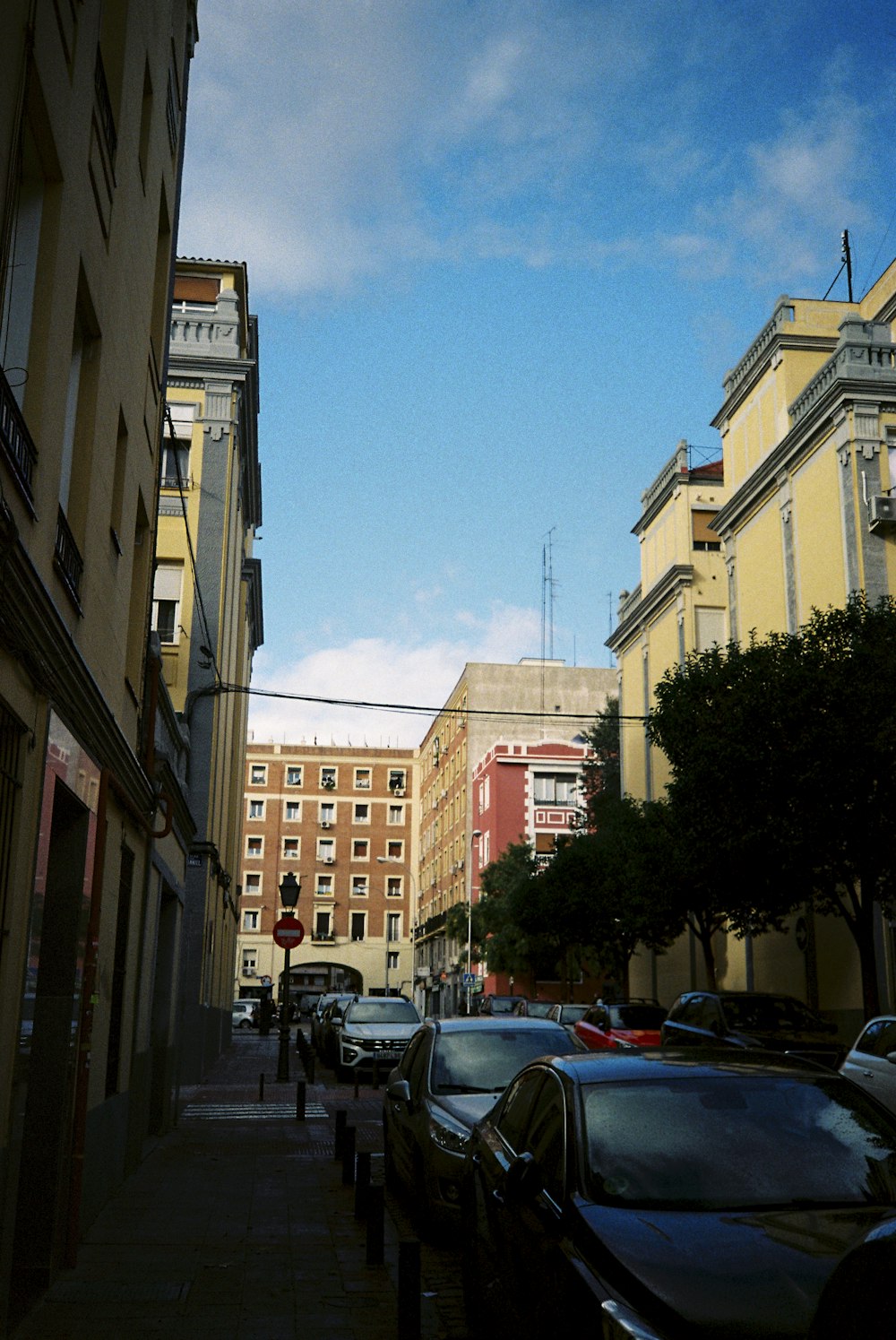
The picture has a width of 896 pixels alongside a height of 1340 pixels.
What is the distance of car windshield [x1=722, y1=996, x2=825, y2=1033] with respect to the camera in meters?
19.2

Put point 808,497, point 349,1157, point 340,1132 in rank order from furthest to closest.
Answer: point 808,497
point 340,1132
point 349,1157

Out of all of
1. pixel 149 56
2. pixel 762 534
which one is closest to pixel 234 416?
pixel 762 534

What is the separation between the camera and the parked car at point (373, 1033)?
25.4 meters

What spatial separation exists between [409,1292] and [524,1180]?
128 cm

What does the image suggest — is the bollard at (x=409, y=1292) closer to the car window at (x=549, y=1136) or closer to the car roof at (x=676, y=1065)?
the car window at (x=549, y=1136)

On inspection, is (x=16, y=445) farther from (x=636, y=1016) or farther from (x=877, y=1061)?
(x=636, y=1016)

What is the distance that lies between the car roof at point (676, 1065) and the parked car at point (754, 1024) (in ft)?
40.6

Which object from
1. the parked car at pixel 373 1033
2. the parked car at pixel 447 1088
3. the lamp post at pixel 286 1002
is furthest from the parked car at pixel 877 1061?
the parked car at pixel 373 1033

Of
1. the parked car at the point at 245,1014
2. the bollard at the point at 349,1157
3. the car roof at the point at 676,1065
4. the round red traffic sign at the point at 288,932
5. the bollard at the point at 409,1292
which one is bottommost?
the parked car at the point at 245,1014

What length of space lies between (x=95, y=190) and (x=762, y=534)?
27.9m

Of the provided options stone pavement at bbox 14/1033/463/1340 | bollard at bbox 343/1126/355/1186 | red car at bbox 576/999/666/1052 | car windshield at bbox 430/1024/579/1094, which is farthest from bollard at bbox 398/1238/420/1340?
red car at bbox 576/999/666/1052

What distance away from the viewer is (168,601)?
28.7 meters

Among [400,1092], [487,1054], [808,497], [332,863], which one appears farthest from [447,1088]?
[332,863]

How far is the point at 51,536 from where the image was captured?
7.95 m
